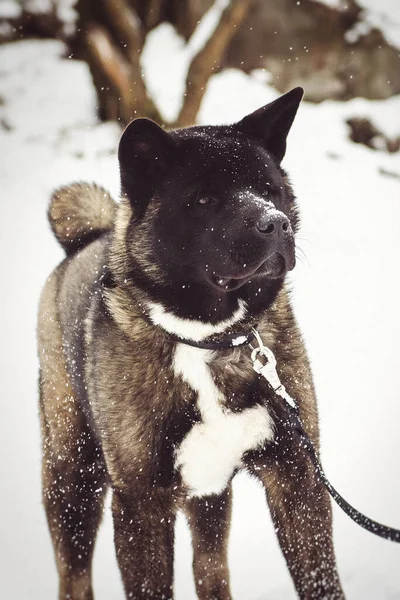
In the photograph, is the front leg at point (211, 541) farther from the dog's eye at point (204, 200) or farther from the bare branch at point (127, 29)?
the bare branch at point (127, 29)

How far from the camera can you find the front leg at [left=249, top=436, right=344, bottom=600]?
2305 millimetres

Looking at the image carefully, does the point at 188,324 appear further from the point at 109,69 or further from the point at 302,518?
the point at 109,69

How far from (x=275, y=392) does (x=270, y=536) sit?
72.0 inches

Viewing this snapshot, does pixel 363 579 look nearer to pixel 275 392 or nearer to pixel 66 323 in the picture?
pixel 275 392

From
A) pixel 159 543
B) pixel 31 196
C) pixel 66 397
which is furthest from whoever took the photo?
pixel 31 196

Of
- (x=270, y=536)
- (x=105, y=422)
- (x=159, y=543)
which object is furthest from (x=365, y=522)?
(x=270, y=536)

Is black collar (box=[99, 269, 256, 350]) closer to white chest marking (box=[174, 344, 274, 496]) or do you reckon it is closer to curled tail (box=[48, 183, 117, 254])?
white chest marking (box=[174, 344, 274, 496])

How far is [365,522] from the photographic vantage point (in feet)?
6.27

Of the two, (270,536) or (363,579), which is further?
(270,536)

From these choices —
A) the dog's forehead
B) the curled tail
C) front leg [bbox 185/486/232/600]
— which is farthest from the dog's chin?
the curled tail

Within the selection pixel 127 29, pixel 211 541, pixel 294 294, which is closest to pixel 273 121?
pixel 211 541

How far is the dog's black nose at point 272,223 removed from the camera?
Answer: 6.62 feet

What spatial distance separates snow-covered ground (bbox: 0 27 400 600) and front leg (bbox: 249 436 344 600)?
793 mm

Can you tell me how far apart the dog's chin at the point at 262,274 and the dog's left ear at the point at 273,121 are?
1.85 feet
